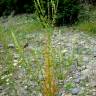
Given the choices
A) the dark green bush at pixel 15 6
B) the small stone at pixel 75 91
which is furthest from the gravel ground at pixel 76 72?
the dark green bush at pixel 15 6

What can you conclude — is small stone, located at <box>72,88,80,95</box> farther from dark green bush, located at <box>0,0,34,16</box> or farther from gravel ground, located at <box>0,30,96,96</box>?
dark green bush, located at <box>0,0,34,16</box>

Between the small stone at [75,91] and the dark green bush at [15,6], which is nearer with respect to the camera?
the small stone at [75,91]

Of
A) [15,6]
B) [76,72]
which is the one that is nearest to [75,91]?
[76,72]

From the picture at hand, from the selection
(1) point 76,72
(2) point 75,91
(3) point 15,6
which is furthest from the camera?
(3) point 15,6

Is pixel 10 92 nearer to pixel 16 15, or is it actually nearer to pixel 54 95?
pixel 54 95

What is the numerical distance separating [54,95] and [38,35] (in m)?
3.85

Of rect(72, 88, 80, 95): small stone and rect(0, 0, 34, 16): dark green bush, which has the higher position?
rect(72, 88, 80, 95): small stone

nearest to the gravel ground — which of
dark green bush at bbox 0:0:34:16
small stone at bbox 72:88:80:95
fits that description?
small stone at bbox 72:88:80:95

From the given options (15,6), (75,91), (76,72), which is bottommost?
(15,6)

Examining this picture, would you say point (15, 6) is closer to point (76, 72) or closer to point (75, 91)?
point (76, 72)

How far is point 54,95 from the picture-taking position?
11.5 ft

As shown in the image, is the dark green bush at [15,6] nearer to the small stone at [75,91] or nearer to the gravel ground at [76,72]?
the gravel ground at [76,72]

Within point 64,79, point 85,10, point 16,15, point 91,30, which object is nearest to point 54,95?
point 64,79

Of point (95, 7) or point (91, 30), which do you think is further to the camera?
point (95, 7)
